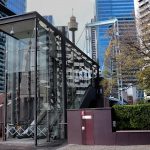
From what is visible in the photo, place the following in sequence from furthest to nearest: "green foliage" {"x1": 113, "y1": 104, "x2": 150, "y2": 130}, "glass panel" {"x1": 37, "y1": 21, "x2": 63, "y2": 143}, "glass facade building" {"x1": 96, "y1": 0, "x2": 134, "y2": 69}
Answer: "glass facade building" {"x1": 96, "y1": 0, "x2": 134, "y2": 69} < "glass panel" {"x1": 37, "y1": 21, "x2": 63, "y2": 143} < "green foliage" {"x1": 113, "y1": 104, "x2": 150, "y2": 130}

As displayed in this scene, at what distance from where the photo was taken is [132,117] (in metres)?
20.2

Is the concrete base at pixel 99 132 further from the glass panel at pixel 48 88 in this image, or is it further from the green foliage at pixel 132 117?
the glass panel at pixel 48 88

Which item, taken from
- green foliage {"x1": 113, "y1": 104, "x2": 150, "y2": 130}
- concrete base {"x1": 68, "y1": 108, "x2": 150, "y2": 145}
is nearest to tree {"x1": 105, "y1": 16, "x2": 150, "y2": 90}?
green foliage {"x1": 113, "y1": 104, "x2": 150, "y2": 130}

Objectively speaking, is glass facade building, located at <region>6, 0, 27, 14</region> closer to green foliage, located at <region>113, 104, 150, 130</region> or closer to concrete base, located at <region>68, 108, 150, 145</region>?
concrete base, located at <region>68, 108, 150, 145</region>

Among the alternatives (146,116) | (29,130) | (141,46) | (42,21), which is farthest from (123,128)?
(42,21)

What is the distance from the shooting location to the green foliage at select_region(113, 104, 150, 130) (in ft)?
65.5

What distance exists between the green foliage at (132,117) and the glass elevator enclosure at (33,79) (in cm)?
433

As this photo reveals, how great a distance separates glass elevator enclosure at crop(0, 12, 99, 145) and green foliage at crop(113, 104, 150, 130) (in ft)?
14.2

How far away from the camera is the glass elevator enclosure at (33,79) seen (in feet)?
75.0

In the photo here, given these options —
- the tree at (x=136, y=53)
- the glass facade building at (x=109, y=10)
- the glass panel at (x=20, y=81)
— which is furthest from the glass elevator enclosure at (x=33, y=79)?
the glass facade building at (x=109, y=10)

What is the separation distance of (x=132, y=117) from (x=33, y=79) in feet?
27.3

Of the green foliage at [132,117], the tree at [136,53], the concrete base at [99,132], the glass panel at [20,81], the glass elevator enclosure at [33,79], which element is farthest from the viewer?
the glass panel at [20,81]

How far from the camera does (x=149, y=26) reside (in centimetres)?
2095

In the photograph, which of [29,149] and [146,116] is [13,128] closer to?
[29,149]
